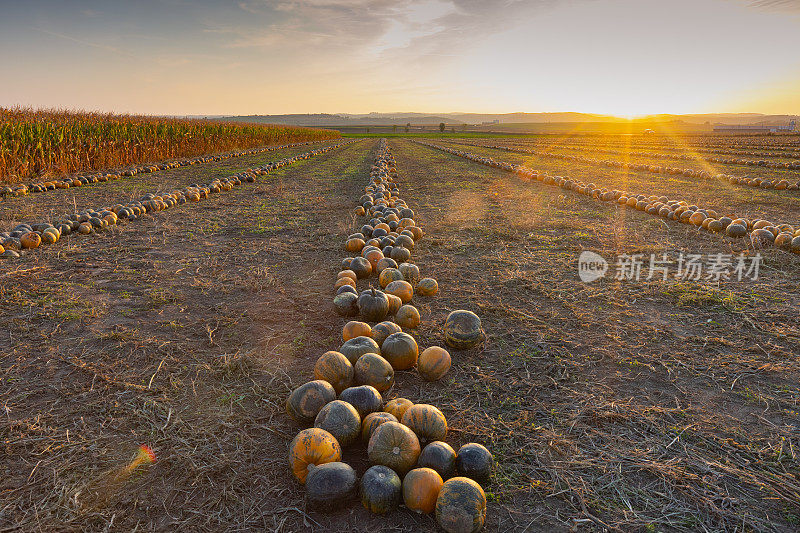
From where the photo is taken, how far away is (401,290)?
219 inches

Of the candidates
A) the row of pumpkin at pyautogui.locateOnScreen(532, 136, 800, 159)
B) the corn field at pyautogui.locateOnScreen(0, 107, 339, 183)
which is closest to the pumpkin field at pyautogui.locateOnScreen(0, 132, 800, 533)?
the corn field at pyautogui.locateOnScreen(0, 107, 339, 183)

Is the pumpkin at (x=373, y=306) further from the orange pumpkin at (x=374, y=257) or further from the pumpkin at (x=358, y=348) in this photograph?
the orange pumpkin at (x=374, y=257)

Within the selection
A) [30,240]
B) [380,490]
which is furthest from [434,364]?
[30,240]

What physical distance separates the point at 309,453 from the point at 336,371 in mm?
913

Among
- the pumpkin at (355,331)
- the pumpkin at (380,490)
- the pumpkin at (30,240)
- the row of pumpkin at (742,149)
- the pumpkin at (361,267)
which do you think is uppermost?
the row of pumpkin at (742,149)

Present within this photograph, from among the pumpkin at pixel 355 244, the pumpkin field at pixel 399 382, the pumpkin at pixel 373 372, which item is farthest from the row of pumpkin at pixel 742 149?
the pumpkin at pixel 373 372

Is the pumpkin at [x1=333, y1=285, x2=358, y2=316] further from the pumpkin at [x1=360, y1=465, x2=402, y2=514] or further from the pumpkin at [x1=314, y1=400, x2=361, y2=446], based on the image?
the pumpkin at [x1=360, y1=465, x2=402, y2=514]

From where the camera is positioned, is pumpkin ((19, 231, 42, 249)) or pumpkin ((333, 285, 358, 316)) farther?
pumpkin ((19, 231, 42, 249))

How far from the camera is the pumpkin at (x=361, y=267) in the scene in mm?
6543

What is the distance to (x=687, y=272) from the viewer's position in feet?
22.4

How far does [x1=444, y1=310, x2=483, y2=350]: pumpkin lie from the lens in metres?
4.45

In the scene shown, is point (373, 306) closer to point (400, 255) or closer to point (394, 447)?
point (400, 255)

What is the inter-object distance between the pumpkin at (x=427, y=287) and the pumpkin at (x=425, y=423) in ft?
9.29

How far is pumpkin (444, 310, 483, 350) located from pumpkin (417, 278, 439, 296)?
4.38 feet
